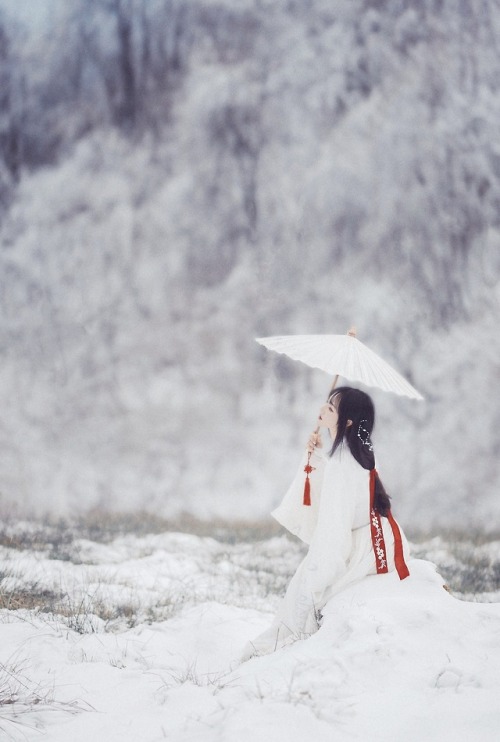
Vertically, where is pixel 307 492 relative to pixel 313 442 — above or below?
below

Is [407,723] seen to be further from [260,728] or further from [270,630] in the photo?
[270,630]

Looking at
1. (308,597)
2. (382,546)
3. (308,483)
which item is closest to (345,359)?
(308,483)

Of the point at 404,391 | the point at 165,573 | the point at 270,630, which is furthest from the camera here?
the point at 165,573

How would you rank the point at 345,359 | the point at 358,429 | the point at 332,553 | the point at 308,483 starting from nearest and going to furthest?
1. the point at 332,553
2. the point at 358,429
3. the point at 345,359
4. the point at 308,483

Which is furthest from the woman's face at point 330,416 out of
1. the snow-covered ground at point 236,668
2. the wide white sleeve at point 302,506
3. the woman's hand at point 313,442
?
the snow-covered ground at point 236,668

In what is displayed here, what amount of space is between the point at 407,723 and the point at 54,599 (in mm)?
3017

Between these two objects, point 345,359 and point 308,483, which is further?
point 308,483

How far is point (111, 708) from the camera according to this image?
226 centimetres

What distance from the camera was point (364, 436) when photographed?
3049 mm

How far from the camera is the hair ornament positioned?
303 cm

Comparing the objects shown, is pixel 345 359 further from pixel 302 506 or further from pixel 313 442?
pixel 302 506

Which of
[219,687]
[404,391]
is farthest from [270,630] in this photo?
[404,391]

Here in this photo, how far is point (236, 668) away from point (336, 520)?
81cm

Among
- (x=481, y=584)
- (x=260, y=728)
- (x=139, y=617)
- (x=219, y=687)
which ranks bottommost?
(x=481, y=584)
